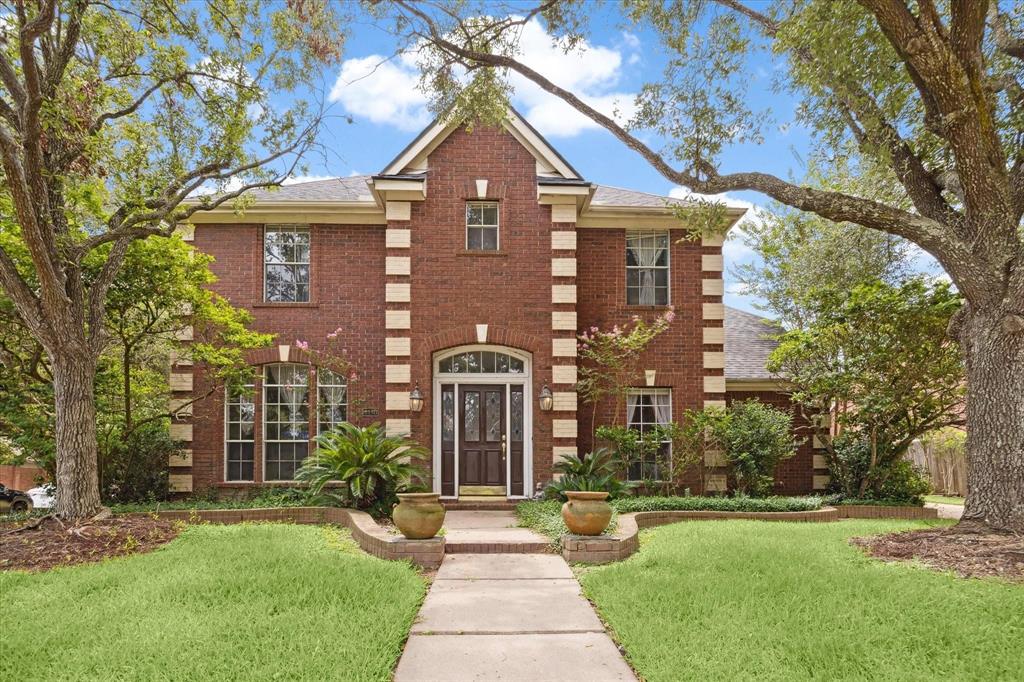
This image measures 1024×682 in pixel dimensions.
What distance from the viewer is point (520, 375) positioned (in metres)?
14.0

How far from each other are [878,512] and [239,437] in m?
12.1

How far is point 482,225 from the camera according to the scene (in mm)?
13992

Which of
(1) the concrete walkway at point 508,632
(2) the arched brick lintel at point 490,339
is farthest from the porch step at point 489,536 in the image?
(2) the arched brick lintel at point 490,339

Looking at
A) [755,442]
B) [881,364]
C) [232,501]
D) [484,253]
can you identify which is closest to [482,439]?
[484,253]

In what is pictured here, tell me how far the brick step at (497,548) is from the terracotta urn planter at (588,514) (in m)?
0.78

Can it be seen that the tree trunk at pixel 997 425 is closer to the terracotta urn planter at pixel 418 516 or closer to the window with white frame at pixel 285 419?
the terracotta urn planter at pixel 418 516

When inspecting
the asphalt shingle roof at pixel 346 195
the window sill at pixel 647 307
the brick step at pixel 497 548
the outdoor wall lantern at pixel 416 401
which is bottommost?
the brick step at pixel 497 548

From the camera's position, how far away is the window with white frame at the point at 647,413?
14.6 m

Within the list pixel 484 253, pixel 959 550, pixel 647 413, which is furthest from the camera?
pixel 647 413

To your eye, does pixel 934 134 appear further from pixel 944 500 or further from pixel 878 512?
pixel 944 500

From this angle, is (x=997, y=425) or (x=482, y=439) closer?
(x=997, y=425)

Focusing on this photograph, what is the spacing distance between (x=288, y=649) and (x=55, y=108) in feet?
23.6

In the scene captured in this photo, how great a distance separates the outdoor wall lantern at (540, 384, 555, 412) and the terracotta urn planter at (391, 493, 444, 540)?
496 cm

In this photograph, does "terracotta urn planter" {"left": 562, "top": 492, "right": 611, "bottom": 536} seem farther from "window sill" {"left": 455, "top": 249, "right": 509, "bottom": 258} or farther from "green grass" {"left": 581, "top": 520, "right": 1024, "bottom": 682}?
"window sill" {"left": 455, "top": 249, "right": 509, "bottom": 258}
